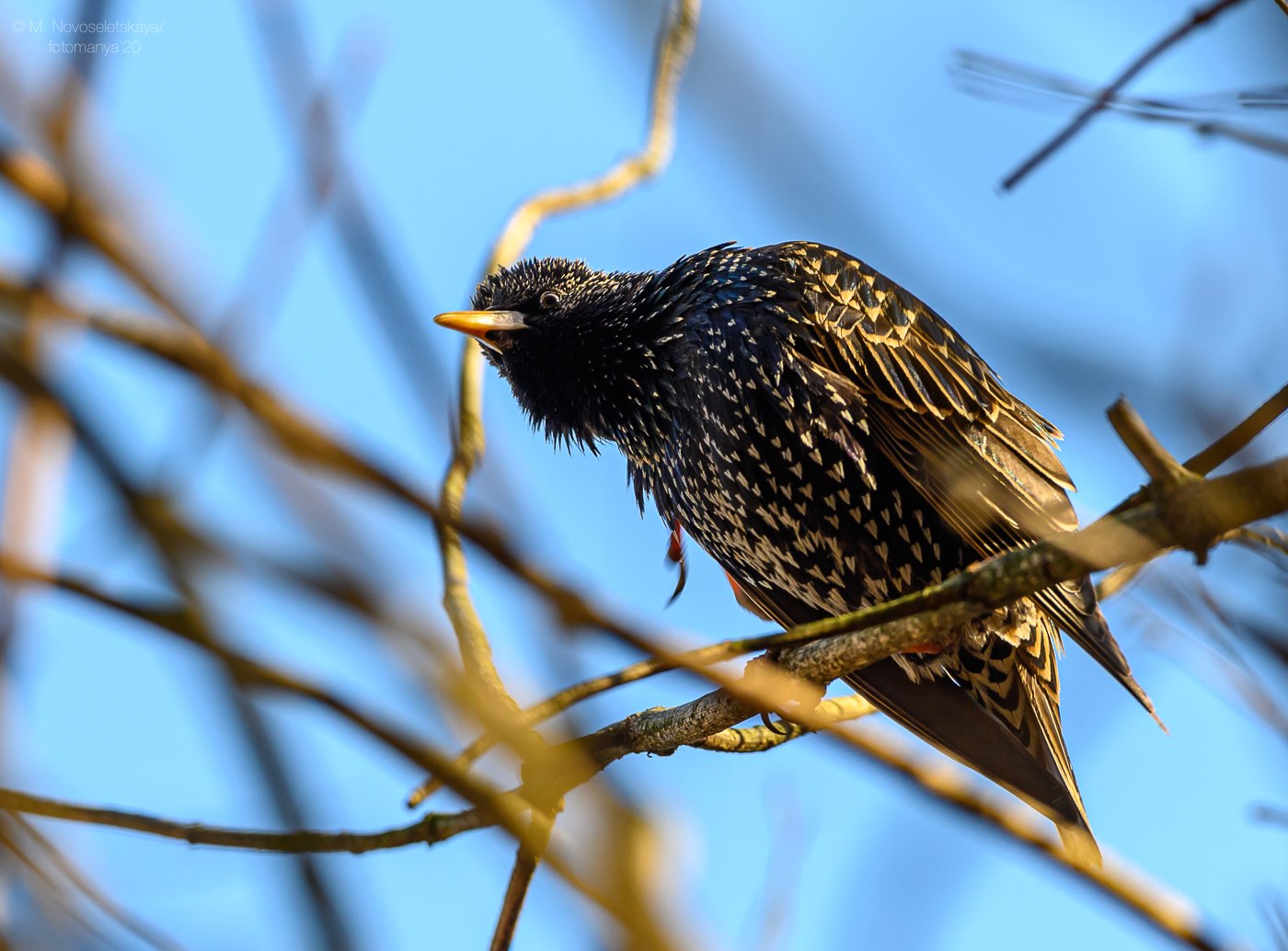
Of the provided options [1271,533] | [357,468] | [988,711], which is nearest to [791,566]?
[988,711]

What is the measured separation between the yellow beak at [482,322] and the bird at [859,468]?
0.58 m

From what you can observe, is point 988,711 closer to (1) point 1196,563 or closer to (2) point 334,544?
(1) point 1196,563

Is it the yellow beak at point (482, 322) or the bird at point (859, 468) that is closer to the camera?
the bird at point (859, 468)

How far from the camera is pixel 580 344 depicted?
20.3 feet

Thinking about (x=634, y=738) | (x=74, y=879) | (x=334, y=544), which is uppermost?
(x=634, y=738)

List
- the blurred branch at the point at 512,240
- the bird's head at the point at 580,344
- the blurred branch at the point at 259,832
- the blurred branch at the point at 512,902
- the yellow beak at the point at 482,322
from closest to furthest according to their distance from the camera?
the blurred branch at the point at 259,832, the blurred branch at the point at 512,902, the blurred branch at the point at 512,240, the bird's head at the point at 580,344, the yellow beak at the point at 482,322

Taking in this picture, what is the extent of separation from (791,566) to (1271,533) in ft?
7.95

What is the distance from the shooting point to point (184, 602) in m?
A: 1.65

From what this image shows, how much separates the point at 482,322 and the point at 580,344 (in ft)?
1.63

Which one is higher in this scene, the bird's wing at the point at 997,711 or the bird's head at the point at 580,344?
the bird's head at the point at 580,344

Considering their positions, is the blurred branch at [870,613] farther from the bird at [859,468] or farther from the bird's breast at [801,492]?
the bird's breast at [801,492]

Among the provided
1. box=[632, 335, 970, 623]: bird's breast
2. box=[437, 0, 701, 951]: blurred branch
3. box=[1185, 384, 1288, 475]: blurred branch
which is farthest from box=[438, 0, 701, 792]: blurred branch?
box=[1185, 384, 1288, 475]: blurred branch

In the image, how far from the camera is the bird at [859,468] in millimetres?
5293

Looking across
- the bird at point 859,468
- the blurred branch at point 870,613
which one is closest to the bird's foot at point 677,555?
the bird at point 859,468
